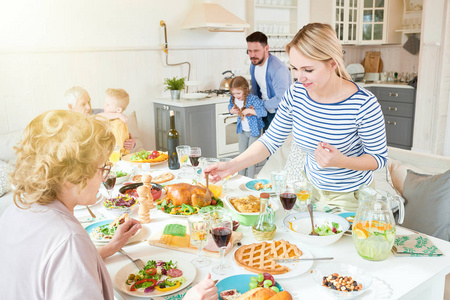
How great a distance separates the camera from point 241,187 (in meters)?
2.10

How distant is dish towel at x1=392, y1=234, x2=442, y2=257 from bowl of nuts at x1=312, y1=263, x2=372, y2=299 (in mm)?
248

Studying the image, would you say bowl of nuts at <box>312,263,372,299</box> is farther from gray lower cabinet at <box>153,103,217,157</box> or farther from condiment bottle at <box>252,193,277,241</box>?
gray lower cabinet at <box>153,103,217,157</box>

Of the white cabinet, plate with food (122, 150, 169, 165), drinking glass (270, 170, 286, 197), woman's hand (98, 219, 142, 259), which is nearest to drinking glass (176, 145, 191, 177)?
plate with food (122, 150, 169, 165)

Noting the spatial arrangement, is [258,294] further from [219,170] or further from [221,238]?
[219,170]

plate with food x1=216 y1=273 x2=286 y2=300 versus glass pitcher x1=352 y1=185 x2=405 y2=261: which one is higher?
glass pitcher x1=352 y1=185 x2=405 y2=261

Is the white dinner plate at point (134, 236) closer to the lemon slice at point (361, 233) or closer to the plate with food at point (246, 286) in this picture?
the plate with food at point (246, 286)

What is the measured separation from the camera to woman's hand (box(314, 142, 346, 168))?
1.64 meters

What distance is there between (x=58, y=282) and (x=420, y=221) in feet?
6.22

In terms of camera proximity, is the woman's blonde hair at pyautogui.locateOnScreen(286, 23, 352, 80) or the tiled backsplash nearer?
the woman's blonde hair at pyautogui.locateOnScreen(286, 23, 352, 80)

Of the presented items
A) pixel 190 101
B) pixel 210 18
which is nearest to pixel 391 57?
pixel 210 18

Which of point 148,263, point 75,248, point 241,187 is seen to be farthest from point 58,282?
point 241,187

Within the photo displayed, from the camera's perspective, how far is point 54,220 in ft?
3.16

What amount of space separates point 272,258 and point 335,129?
72 cm

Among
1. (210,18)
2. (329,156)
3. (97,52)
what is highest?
(210,18)
